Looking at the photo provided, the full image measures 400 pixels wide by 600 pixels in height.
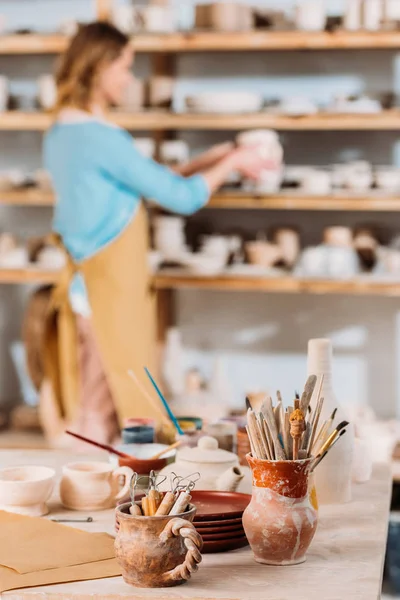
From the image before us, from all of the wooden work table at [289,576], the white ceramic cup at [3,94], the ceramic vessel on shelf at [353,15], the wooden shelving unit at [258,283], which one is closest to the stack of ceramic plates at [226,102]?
the ceramic vessel on shelf at [353,15]

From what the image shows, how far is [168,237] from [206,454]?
2.41 metres

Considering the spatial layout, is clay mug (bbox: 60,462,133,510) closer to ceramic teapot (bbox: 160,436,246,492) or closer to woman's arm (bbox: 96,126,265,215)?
ceramic teapot (bbox: 160,436,246,492)

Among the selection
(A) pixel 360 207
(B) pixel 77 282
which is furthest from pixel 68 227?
(A) pixel 360 207

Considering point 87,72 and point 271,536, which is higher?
point 87,72

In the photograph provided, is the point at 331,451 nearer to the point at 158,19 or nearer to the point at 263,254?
→ the point at 263,254

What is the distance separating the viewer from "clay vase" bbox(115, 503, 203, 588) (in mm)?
1402

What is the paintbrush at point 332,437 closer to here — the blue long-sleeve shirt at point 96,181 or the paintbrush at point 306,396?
the paintbrush at point 306,396

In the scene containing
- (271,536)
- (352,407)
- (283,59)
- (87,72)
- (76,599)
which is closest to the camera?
(76,599)

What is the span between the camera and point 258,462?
5.13 feet

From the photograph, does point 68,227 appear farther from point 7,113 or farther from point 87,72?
point 7,113

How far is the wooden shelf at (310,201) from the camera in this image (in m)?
4.03

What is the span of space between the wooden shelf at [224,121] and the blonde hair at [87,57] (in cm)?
61

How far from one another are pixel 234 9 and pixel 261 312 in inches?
52.9

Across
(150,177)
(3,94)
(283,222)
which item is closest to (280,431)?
(150,177)
